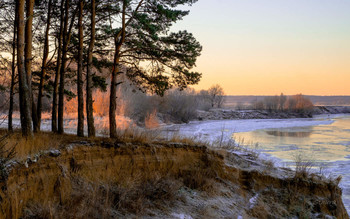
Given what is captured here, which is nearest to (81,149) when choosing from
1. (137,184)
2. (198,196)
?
(137,184)

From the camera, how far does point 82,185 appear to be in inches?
268

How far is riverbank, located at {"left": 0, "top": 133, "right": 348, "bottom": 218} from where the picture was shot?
18.8ft

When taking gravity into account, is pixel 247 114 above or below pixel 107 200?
below

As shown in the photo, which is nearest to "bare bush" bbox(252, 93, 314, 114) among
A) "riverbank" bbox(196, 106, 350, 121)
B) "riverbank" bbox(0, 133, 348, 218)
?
"riverbank" bbox(196, 106, 350, 121)

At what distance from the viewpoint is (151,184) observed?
8133mm

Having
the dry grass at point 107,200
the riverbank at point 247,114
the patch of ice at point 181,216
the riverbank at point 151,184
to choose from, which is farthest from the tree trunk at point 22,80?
the riverbank at point 247,114

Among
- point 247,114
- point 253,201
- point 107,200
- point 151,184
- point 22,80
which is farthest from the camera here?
point 247,114

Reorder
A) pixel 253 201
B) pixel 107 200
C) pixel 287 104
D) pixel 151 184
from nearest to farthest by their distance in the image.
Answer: pixel 107 200 < pixel 151 184 < pixel 253 201 < pixel 287 104

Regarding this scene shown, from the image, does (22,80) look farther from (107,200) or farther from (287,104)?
(287,104)

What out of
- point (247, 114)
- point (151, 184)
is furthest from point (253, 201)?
point (247, 114)

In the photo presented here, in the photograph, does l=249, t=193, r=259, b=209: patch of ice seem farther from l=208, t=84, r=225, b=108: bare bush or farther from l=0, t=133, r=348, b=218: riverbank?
l=208, t=84, r=225, b=108: bare bush

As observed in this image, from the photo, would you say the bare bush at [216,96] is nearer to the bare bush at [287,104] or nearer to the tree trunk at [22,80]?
the bare bush at [287,104]

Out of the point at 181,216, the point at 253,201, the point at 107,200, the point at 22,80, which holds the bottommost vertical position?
the point at 253,201

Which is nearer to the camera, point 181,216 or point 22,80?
point 181,216
